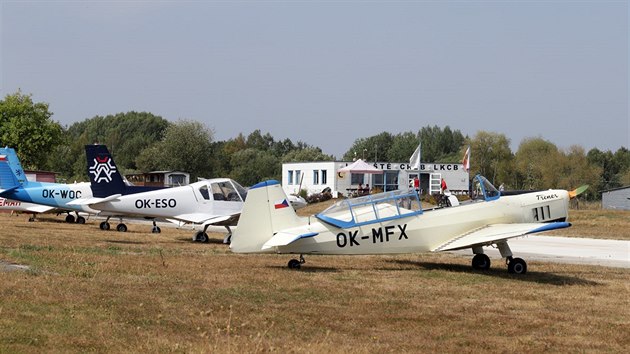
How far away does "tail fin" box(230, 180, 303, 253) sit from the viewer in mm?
15180

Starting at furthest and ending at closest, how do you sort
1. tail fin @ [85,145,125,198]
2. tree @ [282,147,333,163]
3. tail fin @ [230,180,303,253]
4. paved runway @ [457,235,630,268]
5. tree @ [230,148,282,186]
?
tree @ [282,147,333,163]
tree @ [230,148,282,186]
tail fin @ [85,145,125,198]
paved runway @ [457,235,630,268]
tail fin @ [230,180,303,253]

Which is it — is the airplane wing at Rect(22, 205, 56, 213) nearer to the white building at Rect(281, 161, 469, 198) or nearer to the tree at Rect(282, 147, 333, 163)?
the white building at Rect(281, 161, 469, 198)

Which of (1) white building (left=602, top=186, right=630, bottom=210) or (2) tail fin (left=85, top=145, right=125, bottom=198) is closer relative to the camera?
(2) tail fin (left=85, top=145, right=125, bottom=198)

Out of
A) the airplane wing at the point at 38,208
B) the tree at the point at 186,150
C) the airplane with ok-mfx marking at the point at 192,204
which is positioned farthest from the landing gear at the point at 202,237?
the tree at the point at 186,150

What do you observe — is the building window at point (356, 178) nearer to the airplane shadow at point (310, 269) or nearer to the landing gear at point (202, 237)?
the landing gear at point (202, 237)

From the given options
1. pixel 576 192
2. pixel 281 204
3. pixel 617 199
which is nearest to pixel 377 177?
pixel 617 199

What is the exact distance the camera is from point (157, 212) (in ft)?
80.5

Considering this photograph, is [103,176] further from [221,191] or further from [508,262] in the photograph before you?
[508,262]

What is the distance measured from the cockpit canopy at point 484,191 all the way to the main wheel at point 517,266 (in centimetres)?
148

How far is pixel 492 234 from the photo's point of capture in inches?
630

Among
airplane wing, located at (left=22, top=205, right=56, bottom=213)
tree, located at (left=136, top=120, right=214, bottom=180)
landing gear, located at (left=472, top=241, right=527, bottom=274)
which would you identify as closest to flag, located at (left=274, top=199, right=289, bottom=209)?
landing gear, located at (left=472, top=241, right=527, bottom=274)

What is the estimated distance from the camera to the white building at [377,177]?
64625 millimetres

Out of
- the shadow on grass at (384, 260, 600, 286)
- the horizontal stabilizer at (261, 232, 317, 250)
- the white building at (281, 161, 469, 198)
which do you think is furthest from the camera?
the white building at (281, 161, 469, 198)

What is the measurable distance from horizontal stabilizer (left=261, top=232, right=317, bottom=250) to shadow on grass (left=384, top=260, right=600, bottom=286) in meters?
3.29
